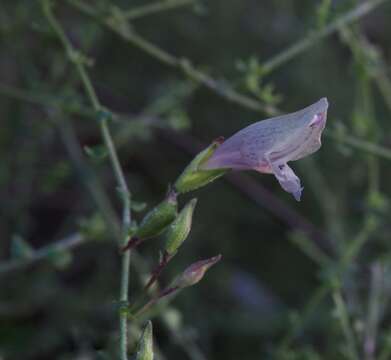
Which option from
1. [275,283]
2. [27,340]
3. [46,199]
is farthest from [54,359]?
[275,283]

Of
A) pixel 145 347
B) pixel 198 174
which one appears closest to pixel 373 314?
pixel 198 174

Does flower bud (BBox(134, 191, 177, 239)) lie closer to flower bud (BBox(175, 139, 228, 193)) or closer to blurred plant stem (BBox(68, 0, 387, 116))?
flower bud (BBox(175, 139, 228, 193))

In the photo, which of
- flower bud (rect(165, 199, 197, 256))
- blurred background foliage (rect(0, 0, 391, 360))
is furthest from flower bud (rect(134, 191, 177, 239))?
blurred background foliage (rect(0, 0, 391, 360))

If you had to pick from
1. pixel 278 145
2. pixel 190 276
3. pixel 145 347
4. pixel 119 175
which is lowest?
pixel 145 347

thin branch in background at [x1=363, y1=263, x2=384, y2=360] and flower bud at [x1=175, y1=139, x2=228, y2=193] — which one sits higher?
flower bud at [x1=175, y1=139, x2=228, y2=193]

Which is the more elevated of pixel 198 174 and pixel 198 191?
pixel 198 191

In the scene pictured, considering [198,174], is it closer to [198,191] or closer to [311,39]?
[311,39]
